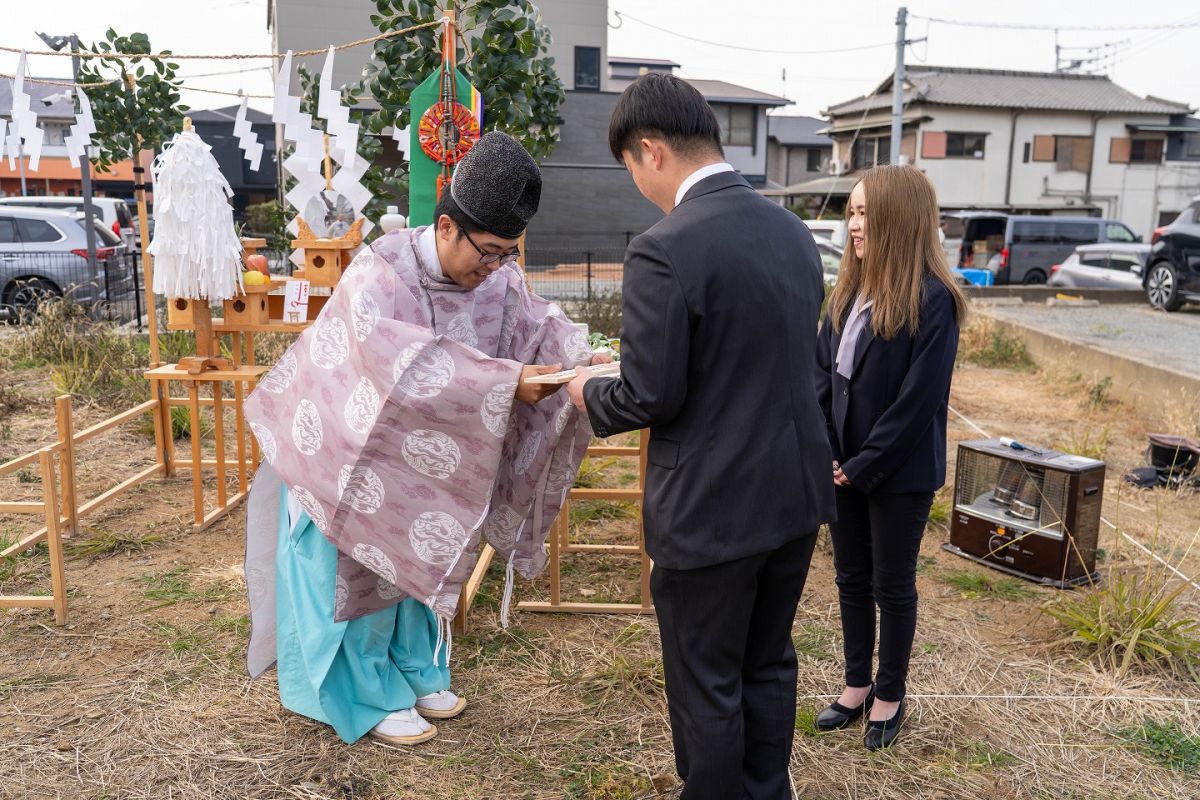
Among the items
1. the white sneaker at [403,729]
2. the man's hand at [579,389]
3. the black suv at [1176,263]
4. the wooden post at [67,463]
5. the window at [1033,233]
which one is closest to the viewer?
the man's hand at [579,389]

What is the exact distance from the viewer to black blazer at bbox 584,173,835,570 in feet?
5.99

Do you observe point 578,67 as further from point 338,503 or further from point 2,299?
point 338,503

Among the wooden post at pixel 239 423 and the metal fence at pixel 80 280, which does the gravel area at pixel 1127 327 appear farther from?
the wooden post at pixel 239 423

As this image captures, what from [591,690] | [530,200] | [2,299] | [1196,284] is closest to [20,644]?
[591,690]

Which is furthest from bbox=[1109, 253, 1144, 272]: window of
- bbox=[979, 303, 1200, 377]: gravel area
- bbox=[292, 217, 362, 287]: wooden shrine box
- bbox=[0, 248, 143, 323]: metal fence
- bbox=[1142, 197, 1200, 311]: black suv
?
bbox=[292, 217, 362, 287]: wooden shrine box

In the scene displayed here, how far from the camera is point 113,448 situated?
18.8 feet

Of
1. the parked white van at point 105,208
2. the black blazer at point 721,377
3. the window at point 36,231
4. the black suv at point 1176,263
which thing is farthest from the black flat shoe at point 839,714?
the parked white van at point 105,208

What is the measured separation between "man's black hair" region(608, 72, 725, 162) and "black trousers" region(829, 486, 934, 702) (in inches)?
45.1

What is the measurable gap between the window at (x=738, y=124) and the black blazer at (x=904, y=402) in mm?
26274

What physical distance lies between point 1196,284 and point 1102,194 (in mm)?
19247

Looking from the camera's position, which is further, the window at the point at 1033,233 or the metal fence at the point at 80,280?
the window at the point at 1033,233

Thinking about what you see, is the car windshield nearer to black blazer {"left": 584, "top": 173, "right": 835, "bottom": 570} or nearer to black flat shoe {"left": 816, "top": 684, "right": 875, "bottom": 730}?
black flat shoe {"left": 816, "top": 684, "right": 875, "bottom": 730}

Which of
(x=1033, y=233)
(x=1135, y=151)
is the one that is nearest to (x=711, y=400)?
(x=1033, y=233)

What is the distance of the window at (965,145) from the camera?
2831 centimetres
